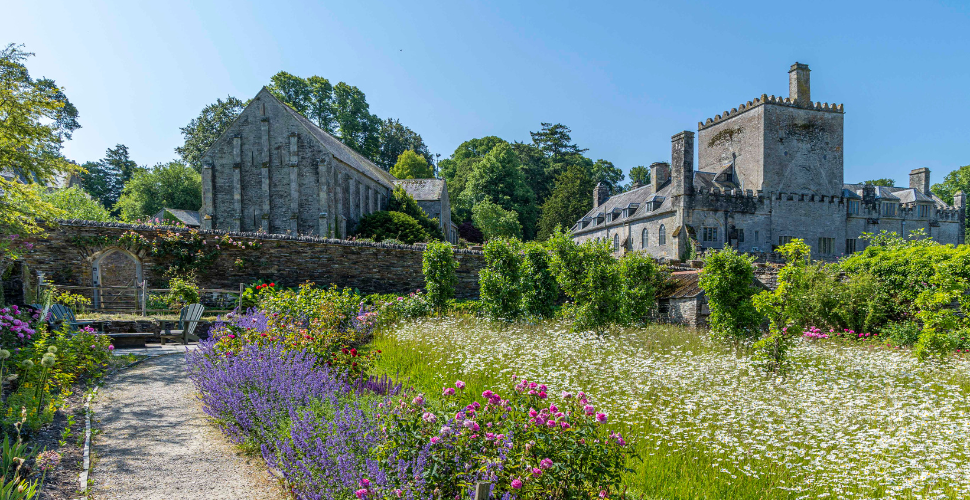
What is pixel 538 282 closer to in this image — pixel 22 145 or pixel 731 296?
pixel 731 296

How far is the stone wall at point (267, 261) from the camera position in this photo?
679 inches

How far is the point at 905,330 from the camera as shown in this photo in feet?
Answer: 41.0

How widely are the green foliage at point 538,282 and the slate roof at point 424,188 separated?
25.6m

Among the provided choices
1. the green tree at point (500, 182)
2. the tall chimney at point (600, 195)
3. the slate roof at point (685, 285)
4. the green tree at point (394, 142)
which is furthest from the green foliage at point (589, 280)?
the green tree at point (394, 142)

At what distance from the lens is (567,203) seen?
170 feet

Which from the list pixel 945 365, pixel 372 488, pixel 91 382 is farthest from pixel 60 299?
pixel 945 365

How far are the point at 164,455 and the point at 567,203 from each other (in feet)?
159

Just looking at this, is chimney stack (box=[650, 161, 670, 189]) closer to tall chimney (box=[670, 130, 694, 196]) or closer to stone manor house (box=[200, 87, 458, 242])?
tall chimney (box=[670, 130, 694, 196])

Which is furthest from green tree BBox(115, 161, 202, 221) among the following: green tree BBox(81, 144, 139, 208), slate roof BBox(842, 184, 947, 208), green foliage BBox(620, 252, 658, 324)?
slate roof BBox(842, 184, 947, 208)

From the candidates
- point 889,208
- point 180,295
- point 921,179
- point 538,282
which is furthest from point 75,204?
point 921,179

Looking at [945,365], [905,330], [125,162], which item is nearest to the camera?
[945,365]

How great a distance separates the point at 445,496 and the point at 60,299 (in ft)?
45.0

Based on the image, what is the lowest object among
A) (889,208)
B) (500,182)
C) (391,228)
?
(391,228)

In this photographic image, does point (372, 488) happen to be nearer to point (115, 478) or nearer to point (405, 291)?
point (115, 478)
